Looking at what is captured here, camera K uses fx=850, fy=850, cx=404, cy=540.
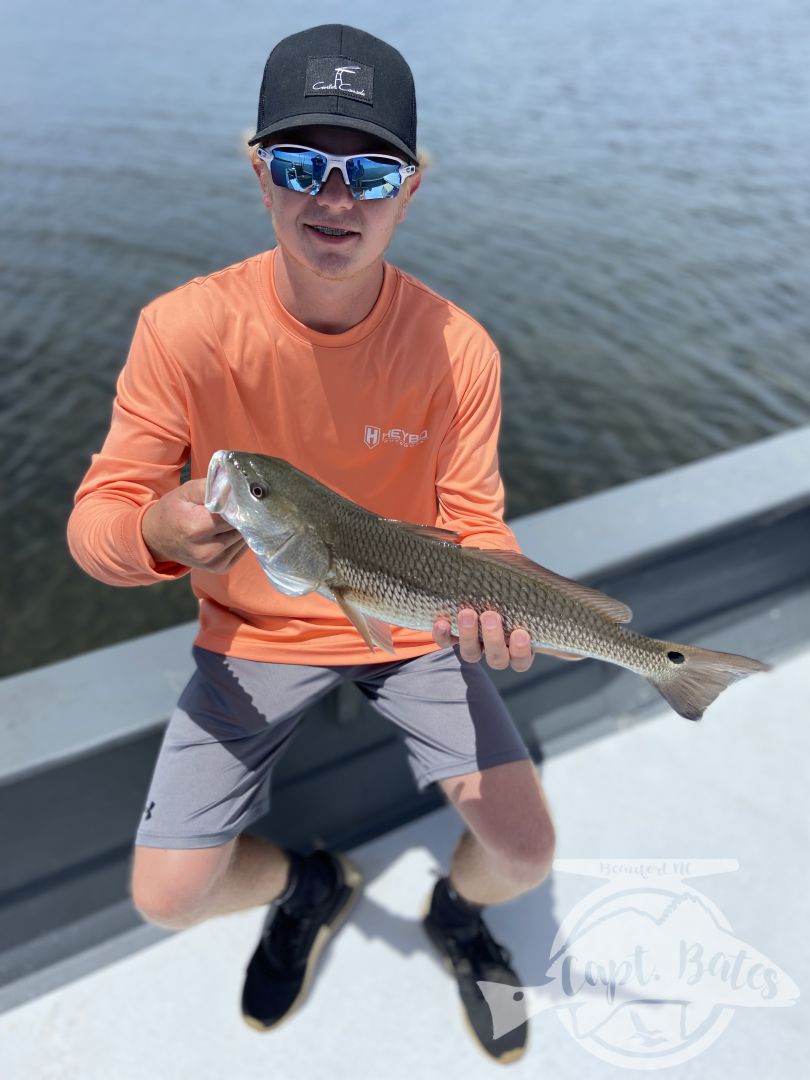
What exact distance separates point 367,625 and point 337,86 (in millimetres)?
1659

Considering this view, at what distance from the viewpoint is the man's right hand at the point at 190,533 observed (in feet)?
7.74

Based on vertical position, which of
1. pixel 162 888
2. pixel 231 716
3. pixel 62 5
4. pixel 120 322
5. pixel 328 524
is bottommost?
pixel 120 322

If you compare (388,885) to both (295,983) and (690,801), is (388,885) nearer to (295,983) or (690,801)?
(295,983)

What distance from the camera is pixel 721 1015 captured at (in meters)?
3.15

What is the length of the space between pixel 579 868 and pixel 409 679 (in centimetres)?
127

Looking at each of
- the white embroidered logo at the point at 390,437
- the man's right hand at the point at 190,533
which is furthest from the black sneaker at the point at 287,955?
the white embroidered logo at the point at 390,437

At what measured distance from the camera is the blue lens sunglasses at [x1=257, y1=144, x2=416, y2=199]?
2.63m

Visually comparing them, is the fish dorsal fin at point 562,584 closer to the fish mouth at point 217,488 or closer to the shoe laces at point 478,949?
the fish mouth at point 217,488

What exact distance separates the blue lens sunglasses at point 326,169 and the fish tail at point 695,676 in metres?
1.73

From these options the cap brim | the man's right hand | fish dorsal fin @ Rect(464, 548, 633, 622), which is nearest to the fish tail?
fish dorsal fin @ Rect(464, 548, 633, 622)

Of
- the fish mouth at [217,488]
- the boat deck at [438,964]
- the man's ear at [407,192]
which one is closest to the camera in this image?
the fish mouth at [217,488]

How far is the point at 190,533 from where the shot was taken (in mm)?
2355

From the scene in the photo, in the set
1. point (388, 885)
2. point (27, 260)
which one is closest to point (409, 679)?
point (388, 885)

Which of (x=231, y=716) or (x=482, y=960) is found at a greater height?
(x=231, y=716)
